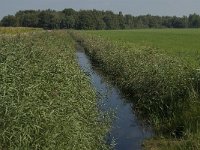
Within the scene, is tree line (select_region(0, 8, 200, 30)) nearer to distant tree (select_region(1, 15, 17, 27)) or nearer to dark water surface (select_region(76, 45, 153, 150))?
distant tree (select_region(1, 15, 17, 27))

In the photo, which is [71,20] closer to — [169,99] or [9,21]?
[9,21]

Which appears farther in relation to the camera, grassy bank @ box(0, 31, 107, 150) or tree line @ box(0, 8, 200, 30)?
tree line @ box(0, 8, 200, 30)

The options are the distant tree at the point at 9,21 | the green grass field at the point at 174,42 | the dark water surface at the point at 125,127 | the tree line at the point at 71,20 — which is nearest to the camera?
the dark water surface at the point at 125,127

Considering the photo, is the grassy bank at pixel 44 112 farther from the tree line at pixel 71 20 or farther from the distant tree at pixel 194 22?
the distant tree at pixel 194 22

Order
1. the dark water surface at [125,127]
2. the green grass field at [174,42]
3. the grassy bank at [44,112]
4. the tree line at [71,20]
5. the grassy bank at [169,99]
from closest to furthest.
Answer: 1. the grassy bank at [44,112]
2. the grassy bank at [169,99]
3. the dark water surface at [125,127]
4. the green grass field at [174,42]
5. the tree line at [71,20]

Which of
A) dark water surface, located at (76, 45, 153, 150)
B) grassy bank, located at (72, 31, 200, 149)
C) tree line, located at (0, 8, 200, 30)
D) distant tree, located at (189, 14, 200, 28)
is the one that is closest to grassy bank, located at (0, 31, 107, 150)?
dark water surface, located at (76, 45, 153, 150)

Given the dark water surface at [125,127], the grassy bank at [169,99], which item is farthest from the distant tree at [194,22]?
the grassy bank at [169,99]

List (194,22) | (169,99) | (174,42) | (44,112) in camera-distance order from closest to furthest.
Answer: (44,112), (169,99), (174,42), (194,22)

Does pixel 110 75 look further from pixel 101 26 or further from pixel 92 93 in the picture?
pixel 101 26

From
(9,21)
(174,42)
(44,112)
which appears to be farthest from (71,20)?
(44,112)

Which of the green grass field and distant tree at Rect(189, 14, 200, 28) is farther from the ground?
the green grass field

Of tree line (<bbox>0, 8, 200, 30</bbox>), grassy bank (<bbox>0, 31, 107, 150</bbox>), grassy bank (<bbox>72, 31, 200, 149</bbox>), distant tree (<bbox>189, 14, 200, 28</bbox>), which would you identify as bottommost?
distant tree (<bbox>189, 14, 200, 28</bbox>)

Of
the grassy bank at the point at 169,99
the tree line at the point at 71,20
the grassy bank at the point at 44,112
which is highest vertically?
the grassy bank at the point at 44,112

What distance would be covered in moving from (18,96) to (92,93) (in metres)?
4.77
